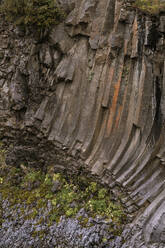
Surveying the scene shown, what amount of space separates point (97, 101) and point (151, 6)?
361 cm

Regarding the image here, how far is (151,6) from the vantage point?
26.8 feet

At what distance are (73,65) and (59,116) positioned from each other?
6.93ft

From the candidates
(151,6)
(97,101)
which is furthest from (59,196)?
(151,6)

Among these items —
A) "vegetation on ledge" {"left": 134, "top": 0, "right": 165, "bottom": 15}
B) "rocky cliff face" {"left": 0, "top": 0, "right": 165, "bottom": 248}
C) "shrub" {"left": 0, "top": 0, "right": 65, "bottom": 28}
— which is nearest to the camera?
"rocky cliff face" {"left": 0, "top": 0, "right": 165, "bottom": 248}

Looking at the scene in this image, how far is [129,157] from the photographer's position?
8.00 meters

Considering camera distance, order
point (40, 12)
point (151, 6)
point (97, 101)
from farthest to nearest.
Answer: point (40, 12)
point (97, 101)
point (151, 6)

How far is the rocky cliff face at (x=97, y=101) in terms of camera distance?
299 inches

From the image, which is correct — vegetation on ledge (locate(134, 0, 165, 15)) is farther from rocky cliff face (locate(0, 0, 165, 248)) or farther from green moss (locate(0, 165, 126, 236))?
green moss (locate(0, 165, 126, 236))

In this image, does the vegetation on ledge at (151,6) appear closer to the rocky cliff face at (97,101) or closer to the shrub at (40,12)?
the rocky cliff face at (97,101)

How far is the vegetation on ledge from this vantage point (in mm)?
7941

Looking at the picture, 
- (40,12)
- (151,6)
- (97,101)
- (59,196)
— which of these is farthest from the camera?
(40,12)

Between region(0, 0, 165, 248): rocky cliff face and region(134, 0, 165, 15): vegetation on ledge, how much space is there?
175mm

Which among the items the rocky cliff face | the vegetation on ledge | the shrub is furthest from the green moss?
the shrub

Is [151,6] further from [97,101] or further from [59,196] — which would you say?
[59,196]
